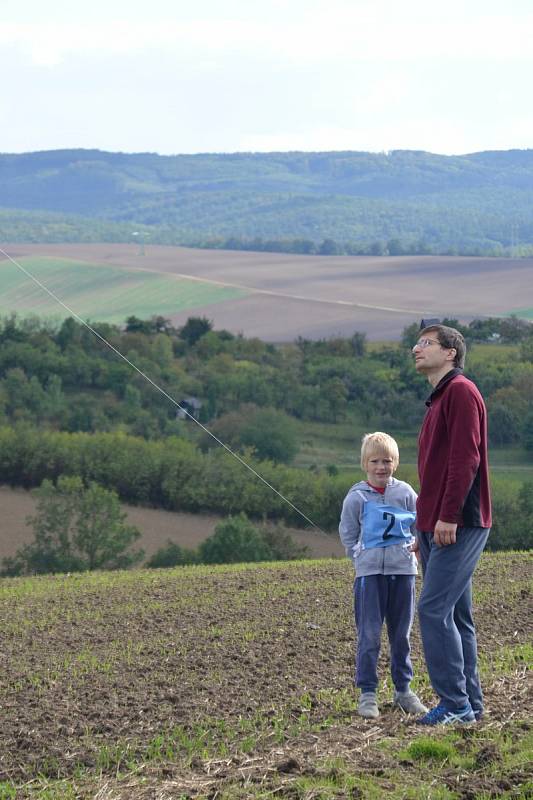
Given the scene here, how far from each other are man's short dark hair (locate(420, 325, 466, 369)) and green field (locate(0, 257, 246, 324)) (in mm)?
34461

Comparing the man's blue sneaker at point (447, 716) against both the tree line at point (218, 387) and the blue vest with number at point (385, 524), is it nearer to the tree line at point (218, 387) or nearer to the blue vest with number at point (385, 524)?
the blue vest with number at point (385, 524)

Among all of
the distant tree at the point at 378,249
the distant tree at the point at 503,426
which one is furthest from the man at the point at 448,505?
the distant tree at the point at 378,249

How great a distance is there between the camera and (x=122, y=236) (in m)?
98.8

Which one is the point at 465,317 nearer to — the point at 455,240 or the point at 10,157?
the point at 455,240

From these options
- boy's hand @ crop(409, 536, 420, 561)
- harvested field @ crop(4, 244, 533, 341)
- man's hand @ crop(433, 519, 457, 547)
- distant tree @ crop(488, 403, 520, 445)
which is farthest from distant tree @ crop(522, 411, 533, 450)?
man's hand @ crop(433, 519, 457, 547)

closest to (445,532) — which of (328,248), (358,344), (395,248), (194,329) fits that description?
(194,329)

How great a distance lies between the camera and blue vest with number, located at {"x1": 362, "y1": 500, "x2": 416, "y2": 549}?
7426 millimetres

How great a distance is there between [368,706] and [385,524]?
1.09 metres

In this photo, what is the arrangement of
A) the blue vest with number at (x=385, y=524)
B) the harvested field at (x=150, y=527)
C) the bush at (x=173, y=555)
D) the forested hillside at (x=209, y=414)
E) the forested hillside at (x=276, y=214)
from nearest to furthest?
the blue vest with number at (x=385, y=524) < the bush at (x=173, y=555) < the harvested field at (x=150, y=527) < the forested hillside at (x=209, y=414) < the forested hillside at (x=276, y=214)

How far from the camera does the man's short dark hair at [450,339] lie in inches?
275

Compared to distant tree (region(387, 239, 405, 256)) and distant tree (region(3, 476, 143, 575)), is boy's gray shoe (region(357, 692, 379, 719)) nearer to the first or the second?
distant tree (region(3, 476, 143, 575))

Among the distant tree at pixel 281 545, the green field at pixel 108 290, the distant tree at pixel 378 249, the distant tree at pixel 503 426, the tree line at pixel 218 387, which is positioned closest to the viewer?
the distant tree at pixel 281 545

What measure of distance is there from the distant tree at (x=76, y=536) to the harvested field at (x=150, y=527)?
0.20 m

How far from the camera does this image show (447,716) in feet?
23.0
